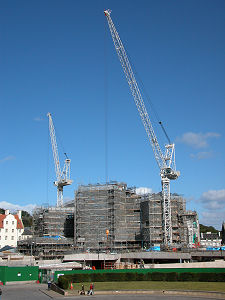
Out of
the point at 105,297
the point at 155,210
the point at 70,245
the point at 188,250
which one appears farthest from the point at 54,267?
the point at 155,210

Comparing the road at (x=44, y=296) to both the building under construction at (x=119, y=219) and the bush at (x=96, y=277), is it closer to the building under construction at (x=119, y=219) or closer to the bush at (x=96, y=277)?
the bush at (x=96, y=277)

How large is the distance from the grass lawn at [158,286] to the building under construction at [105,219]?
67.0 m

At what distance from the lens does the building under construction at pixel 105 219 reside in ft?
444

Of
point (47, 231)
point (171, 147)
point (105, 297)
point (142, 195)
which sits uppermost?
point (171, 147)

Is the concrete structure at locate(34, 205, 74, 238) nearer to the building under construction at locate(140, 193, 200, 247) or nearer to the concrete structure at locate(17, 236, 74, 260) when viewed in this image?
the concrete structure at locate(17, 236, 74, 260)

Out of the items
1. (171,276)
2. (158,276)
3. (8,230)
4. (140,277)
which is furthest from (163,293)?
(8,230)

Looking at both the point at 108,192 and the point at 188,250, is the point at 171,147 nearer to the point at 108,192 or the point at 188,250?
the point at 108,192

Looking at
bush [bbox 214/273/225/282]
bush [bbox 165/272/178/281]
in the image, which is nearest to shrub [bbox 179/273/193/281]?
bush [bbox 165/272/178/281]

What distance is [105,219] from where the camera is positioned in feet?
450

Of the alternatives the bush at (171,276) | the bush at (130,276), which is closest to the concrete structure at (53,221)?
the bush at (130,276)

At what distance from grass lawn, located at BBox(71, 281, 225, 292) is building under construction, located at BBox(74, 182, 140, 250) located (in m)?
67.0

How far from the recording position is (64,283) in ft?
189

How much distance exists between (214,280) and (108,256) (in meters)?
49.5

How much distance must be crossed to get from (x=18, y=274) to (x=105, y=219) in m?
69.2
